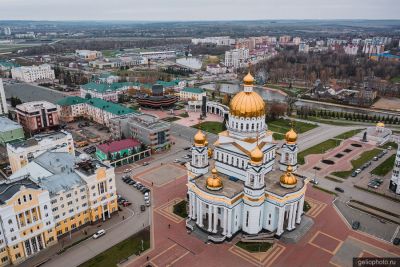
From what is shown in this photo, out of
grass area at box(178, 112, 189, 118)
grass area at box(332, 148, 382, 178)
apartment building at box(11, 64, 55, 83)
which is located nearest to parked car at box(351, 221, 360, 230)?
grass area at box(332, 148, 382, 178)

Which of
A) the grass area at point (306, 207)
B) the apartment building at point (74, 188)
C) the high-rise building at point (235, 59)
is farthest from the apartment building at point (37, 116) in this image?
the high-rise building at point (235, 59)

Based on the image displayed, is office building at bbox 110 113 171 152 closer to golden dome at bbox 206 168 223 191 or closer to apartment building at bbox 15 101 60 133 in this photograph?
apartment building at bbox 15 101 60 133

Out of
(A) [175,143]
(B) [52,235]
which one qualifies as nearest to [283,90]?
(A) [175,143]

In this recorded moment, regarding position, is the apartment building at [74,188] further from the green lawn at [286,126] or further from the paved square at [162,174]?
the green lawn at [286,126]

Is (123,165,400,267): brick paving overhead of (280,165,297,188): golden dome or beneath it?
beneath

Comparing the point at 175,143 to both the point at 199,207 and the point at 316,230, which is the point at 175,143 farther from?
the point at 316,230

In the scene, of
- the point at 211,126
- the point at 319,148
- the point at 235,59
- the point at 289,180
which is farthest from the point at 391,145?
the point at 235,59
